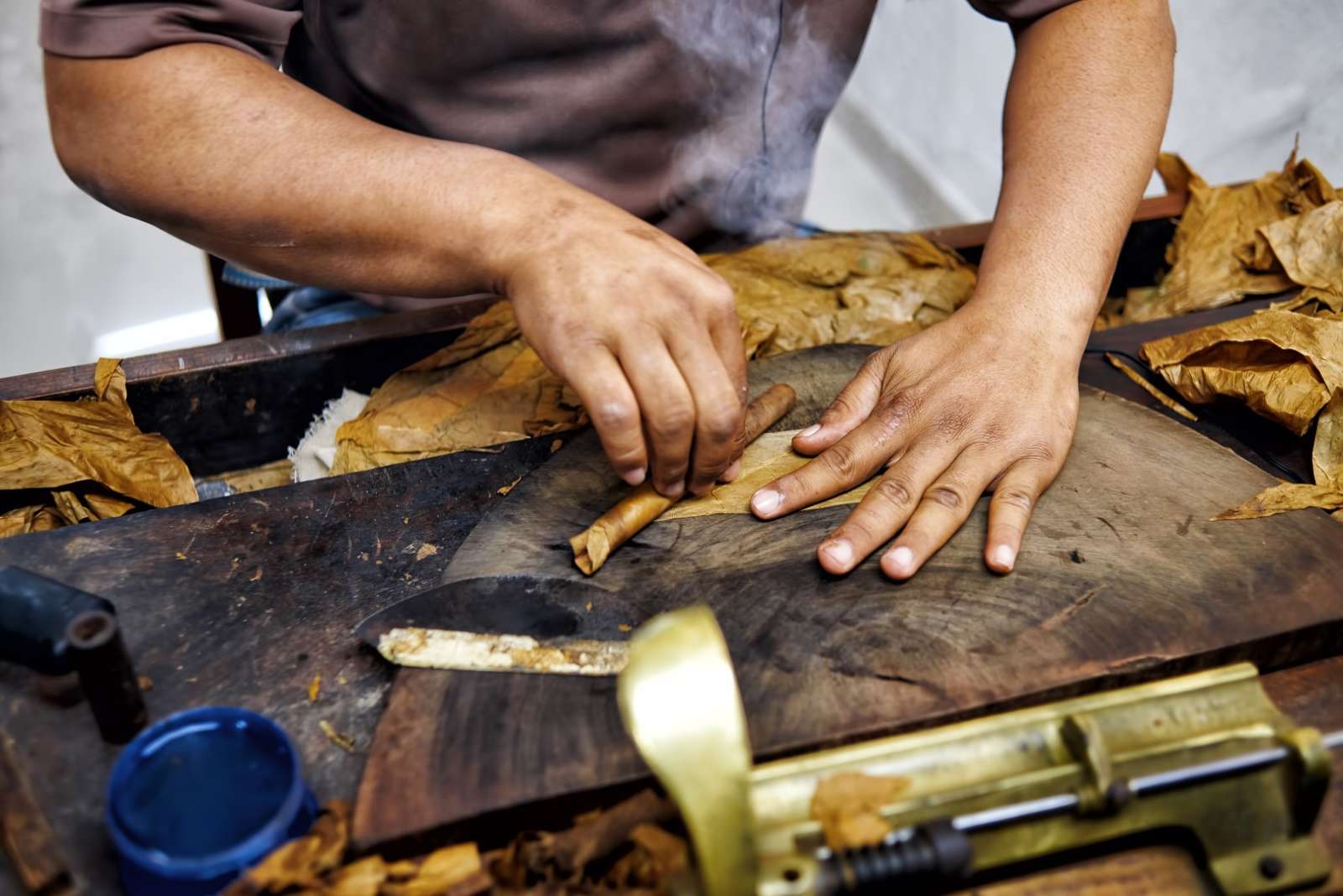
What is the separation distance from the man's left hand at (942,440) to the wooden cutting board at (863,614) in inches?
1.2

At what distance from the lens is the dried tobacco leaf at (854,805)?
0.80m

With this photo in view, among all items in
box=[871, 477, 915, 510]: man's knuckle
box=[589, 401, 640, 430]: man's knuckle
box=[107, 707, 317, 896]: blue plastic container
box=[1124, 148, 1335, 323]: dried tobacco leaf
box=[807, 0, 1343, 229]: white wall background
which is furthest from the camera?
box=[807, 0, 1343, 229]: white wall background

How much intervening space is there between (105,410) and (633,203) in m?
0.92

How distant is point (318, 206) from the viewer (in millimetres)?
1202

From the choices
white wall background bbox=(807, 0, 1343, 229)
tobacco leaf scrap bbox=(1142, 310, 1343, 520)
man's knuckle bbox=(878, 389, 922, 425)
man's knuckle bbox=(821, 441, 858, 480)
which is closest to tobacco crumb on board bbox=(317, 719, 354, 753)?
man's knuckle bbox=(821, 441, 858, 480)

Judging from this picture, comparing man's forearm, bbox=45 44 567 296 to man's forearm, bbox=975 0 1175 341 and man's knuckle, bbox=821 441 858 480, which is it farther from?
man's forearm, bbox=975 0 1175 341

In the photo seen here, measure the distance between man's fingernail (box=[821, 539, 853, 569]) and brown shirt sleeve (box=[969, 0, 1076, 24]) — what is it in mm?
1037

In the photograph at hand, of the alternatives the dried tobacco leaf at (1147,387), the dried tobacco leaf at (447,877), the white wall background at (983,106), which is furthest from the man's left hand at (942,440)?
the white wall background at (983,106)

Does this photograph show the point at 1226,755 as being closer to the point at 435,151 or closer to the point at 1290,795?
the point at 1290,795

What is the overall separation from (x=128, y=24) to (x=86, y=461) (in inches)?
21.9

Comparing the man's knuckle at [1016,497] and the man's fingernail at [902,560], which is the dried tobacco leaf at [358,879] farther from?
the man's knuckle at [1016,497]

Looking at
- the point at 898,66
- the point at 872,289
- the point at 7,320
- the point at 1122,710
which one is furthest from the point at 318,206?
the point at 898,66

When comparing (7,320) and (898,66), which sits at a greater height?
(898,66)

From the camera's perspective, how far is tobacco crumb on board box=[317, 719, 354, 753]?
0.96 m
